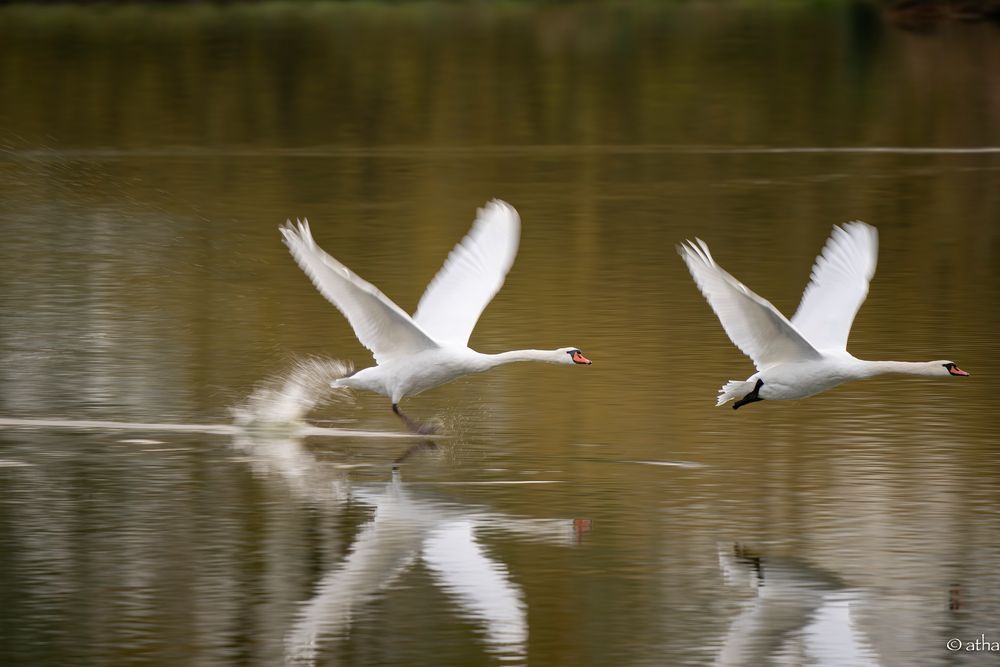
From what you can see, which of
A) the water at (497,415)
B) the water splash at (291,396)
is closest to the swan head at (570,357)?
the water at (497,415)

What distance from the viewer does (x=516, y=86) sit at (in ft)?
142

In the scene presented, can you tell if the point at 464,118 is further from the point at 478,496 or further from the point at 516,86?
the point at 478,496

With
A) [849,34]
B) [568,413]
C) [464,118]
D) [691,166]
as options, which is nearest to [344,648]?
[568,413]

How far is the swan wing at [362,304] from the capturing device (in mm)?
13375

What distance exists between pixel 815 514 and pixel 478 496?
1.88 m

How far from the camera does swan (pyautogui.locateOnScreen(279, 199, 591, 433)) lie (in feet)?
44.5

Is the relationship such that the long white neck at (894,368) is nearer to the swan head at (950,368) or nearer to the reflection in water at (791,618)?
the swan head at (950,368)

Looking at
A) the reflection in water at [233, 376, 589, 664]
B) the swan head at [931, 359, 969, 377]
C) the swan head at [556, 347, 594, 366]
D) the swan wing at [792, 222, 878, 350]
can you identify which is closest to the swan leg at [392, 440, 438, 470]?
the reflection in water at [233, 376, 589, 664]

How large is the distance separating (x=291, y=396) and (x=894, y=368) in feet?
14.6

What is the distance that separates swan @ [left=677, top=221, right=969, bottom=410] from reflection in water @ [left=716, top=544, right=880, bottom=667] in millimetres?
1887

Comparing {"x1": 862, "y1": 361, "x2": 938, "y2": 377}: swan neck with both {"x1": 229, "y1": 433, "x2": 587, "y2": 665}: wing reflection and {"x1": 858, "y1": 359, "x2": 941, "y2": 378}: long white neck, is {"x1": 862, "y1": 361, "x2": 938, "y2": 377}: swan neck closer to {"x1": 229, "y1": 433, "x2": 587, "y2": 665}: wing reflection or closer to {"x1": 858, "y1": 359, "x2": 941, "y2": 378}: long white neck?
{"x1": 858, "y1": 359, "x2": 941, "y2": 378}: long white neck

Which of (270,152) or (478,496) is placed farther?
(270,152)

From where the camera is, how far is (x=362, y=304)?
547 inches

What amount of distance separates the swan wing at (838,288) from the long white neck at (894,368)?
0.51 metres
